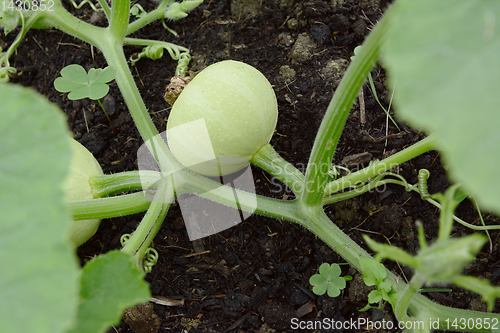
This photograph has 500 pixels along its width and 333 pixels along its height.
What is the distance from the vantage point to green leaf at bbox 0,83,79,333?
2.25 ft

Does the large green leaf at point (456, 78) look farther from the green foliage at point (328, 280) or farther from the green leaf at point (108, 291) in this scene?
the green foliage at point (328, 280)

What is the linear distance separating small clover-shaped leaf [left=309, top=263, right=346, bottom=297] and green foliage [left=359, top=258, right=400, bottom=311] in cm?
29

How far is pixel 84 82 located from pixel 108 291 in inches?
51.5

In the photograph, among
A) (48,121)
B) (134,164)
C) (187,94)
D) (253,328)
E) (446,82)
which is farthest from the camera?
(134,164)

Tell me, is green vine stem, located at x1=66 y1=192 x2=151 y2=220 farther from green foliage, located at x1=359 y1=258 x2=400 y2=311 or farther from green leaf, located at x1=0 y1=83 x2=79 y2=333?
green foliage, located at x1=359 y1=258 x2=400 y2=311

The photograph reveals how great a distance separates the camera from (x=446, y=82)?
2.20 feet

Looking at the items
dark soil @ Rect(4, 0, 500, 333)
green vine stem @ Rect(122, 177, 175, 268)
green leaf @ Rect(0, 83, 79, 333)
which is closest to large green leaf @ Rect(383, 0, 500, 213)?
green leaf @ Rect(0, 83, 79, 333)

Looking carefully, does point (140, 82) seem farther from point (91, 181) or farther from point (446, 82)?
point (446, 82)

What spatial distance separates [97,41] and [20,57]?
33.3 inches

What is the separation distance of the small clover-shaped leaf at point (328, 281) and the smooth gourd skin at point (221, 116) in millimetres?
644

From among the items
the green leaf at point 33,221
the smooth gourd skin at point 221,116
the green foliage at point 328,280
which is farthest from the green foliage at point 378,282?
the green leaf at point 33,221

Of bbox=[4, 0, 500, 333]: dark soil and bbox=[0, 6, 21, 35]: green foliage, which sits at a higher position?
bbox=[0, 6, 21, 35]: green foliage

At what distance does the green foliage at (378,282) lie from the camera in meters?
1.39

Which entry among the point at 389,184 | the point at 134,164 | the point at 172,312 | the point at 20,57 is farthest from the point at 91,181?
the point at 389,184
